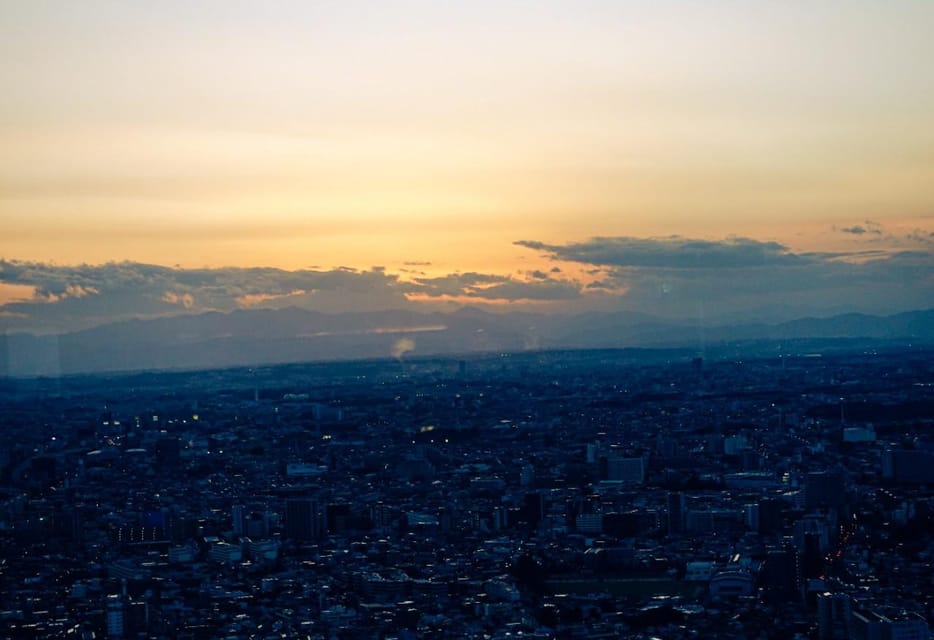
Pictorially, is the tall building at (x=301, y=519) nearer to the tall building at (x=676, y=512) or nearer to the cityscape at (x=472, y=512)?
the cityscape at (x=472, y=512)

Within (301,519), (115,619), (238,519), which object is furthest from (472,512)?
(115,619)

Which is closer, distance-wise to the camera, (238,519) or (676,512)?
(238,519)

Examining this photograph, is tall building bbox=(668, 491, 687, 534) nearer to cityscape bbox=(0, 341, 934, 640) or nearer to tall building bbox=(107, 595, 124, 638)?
cityscape bbox=(0, 341, 934, 640)

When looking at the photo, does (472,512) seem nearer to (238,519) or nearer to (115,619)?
(238,519)

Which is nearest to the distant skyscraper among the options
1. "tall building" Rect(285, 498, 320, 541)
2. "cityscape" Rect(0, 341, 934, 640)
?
"cityscape" Rect(0, 341, 934, 640)

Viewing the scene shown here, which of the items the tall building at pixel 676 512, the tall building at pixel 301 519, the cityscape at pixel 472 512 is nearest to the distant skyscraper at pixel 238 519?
the cityscape at pixel 472 512

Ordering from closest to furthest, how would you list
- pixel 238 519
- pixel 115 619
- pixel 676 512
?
1. pixel 115 619
2. pixel 238 519
3. pixel 676 512

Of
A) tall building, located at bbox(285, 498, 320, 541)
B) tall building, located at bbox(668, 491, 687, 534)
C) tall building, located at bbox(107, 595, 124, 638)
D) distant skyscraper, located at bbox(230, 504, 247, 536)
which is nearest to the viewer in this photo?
tall building, located at bbox(107, 595, 124, 638)

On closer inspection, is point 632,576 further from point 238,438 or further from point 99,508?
point 238,438
